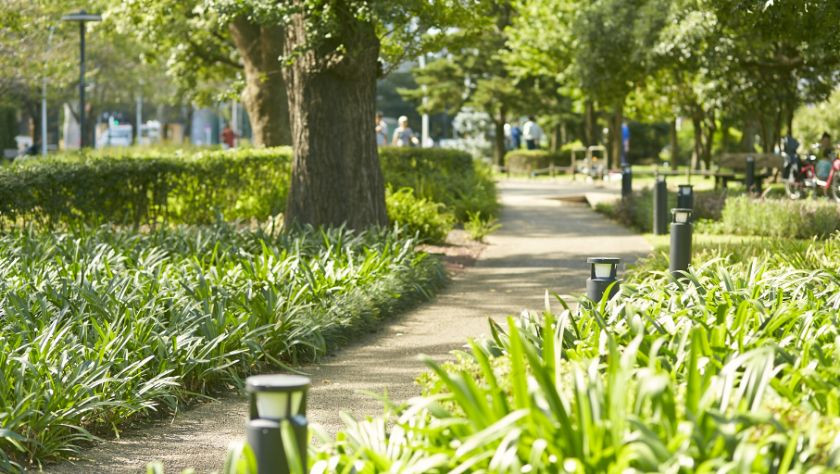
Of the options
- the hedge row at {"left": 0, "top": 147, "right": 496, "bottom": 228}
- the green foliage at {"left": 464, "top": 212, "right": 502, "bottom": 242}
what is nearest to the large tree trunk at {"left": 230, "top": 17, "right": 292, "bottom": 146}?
the hedge row at {"left": 0, "top": 147, "right": 496, "bottom": 228}

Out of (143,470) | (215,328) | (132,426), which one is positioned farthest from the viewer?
(215,328)

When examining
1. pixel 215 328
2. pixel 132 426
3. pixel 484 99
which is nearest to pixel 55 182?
pixel 215 328

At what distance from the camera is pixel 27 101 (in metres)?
51.9

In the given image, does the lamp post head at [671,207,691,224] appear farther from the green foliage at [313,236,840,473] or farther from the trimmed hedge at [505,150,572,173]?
the trimmed hedge at [505,150,572,173]

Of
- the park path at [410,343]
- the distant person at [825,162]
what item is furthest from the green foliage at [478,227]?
the distant person at [825,162]

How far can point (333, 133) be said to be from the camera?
13.8 m

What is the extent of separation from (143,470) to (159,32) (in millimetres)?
21987

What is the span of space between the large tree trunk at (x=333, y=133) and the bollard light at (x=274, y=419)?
385 inches

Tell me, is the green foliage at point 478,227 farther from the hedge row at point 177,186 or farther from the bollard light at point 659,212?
the bollard light at point 659,212

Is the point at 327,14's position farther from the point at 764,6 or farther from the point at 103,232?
the point at 764,6

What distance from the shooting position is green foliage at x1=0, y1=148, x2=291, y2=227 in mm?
13258

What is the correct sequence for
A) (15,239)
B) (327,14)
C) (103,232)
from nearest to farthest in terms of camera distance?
(15,239)
(103,232)
(327,14)

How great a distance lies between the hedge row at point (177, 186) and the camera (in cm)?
1334

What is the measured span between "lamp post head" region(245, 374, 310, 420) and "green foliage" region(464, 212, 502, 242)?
43.6 feet
